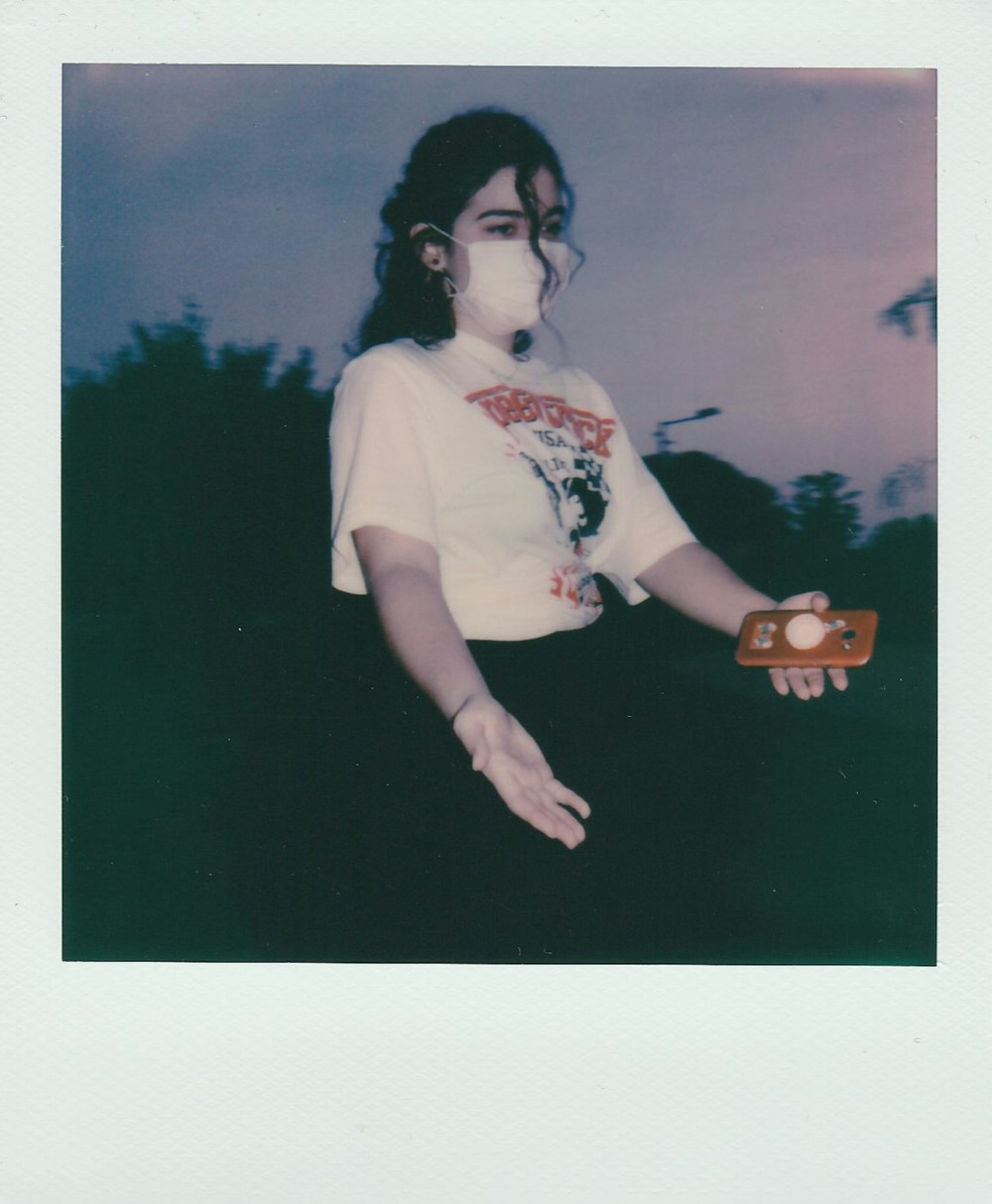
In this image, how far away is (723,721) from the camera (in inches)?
75.3

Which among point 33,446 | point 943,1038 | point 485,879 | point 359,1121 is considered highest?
point 33,446

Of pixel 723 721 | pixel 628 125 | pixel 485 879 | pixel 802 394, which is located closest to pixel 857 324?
pixel 802 394

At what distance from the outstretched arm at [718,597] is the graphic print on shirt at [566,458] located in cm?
12

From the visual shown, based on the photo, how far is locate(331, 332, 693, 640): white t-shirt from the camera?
1.85 m

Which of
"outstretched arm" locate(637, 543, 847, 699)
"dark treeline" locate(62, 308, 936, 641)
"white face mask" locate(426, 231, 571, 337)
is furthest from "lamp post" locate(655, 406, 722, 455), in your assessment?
"white face mask" locate(426, 231, 571, 337)

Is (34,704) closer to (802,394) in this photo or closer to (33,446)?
(33,446)

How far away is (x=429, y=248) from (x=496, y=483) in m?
0.42

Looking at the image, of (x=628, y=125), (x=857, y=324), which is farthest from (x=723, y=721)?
(x=628, y=125)

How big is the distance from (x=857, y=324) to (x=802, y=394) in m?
0.15

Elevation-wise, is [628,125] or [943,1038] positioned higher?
[628,125]

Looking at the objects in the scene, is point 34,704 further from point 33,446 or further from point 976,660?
point 976,660

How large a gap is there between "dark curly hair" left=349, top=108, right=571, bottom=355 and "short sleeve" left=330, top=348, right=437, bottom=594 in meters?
0.07

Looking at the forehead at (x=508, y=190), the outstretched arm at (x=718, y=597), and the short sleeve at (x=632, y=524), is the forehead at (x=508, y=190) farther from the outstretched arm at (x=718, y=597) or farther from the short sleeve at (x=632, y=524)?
the outstretched arm at (x=718, y=597)

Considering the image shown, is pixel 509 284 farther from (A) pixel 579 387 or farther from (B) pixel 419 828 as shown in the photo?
(B) pixel 419 828
